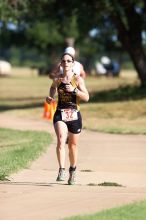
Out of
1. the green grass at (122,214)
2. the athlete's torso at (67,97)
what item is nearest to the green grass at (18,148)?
the athlete's torso at (67,97)

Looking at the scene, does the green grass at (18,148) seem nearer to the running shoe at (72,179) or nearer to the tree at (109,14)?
the running shoe at (72,179)

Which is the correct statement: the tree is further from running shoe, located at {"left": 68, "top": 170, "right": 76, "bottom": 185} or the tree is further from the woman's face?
running shoe, located at {"left": 68, "top": 170, "right": 76, "bottom": 185}

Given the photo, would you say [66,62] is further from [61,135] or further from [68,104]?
[61,135]

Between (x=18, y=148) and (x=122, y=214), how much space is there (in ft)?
24.0

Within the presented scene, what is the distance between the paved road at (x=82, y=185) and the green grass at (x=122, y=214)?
0.91ft

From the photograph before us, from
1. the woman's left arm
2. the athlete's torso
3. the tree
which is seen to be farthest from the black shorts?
the tree

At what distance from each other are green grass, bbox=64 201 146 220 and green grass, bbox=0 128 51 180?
297cm

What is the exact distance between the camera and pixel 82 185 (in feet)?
36.7

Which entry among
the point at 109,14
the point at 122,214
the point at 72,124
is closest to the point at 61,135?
the point at 72,124

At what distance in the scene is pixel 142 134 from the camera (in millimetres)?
19078

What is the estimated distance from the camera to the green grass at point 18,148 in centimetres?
1288

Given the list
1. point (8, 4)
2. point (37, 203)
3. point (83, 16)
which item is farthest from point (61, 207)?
point (83, 16)

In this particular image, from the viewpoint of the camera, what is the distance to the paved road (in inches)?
361

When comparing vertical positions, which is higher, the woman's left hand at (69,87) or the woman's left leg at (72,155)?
the woman's left hand at (69,87)
